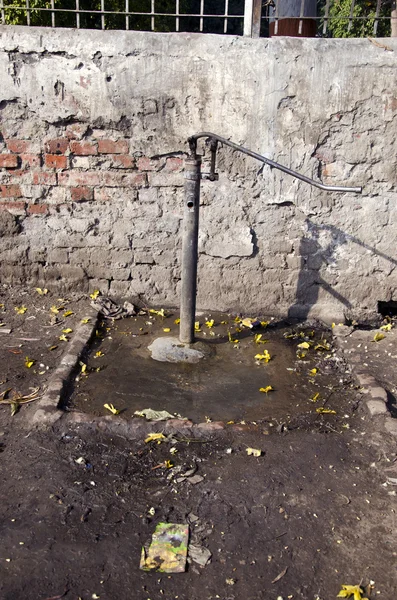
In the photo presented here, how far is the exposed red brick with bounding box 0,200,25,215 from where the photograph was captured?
4387mm

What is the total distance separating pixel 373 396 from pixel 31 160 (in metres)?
2.97

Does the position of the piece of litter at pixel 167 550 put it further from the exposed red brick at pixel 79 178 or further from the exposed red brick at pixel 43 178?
the exposed red brick at pixel 43 178

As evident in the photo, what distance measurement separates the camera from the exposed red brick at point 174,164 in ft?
13.8

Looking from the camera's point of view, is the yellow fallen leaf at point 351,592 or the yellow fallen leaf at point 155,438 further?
the yellow fallen leaf at point 155,438

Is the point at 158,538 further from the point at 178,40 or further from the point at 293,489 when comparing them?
the point at 178,40

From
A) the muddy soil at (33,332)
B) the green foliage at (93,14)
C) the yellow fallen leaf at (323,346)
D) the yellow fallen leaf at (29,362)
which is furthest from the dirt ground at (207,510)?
the green foliage at (93,14)

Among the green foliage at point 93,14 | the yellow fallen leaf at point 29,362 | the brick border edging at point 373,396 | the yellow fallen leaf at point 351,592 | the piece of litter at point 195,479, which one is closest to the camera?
the yellow fallen leaf at point 351,592

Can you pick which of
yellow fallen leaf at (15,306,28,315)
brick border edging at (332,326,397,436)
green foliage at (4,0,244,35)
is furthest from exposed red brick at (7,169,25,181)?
green foliage at (4,0,244,35)

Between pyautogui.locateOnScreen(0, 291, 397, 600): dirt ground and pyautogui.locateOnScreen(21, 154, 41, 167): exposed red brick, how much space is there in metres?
2.00

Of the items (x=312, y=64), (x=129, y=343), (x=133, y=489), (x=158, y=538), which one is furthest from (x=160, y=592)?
(x=312, y=64)

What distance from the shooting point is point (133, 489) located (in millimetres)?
2574

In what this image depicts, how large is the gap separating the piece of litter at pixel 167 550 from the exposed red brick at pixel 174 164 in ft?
8.75

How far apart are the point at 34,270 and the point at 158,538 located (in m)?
2.79

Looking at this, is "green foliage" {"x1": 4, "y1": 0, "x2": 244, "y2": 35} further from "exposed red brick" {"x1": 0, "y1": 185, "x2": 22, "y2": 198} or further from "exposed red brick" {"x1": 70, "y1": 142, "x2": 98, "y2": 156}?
"exposed red brick" {"x1": 0, "y1": 185, "x2": 22, "y2": 198}
